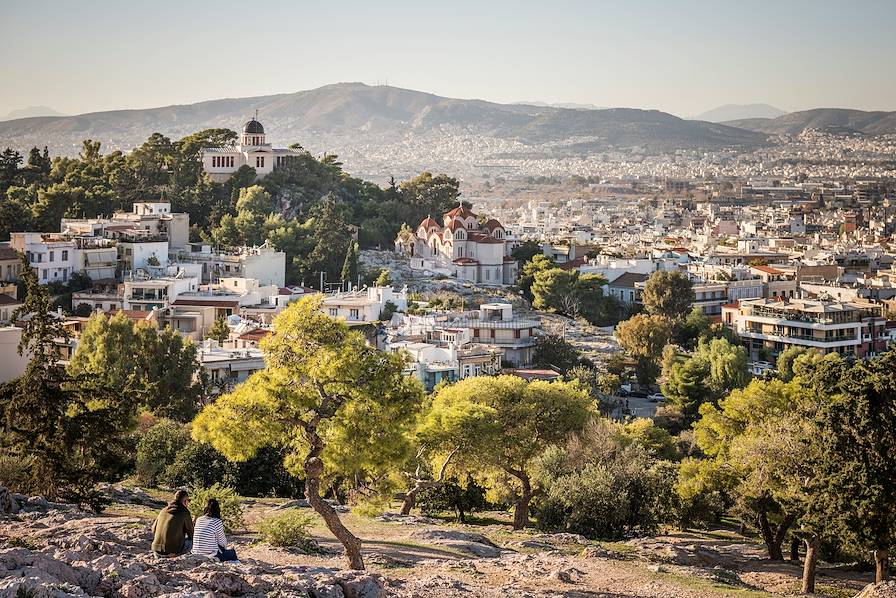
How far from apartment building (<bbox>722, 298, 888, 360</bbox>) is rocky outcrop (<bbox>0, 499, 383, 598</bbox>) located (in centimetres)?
4410

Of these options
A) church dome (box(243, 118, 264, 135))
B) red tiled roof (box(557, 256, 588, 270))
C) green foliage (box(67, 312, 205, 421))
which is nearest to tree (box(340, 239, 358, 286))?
church dome (box(243, 118, 264, 135))

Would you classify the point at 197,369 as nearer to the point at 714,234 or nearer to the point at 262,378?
the point at 262,378

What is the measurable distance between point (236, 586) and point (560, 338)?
1627 inches

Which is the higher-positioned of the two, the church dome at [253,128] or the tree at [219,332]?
the church dome at [253,128]

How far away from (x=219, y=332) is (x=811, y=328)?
84.2 ft

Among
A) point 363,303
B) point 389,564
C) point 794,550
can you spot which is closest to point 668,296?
point 363,303

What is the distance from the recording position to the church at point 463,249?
6562 centimetres

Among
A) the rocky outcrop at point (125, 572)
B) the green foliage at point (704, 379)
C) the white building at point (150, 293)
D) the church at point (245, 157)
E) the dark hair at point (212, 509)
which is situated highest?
the church at point (245, 157)

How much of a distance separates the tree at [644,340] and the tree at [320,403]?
37.2 metres

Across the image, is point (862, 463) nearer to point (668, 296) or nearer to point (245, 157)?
point (668, 296)

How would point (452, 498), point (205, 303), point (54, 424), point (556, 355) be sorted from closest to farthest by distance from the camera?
point (54, 424) < point (452, 498) < point (205, 303) < point (556, 355)

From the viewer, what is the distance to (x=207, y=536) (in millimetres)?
12297

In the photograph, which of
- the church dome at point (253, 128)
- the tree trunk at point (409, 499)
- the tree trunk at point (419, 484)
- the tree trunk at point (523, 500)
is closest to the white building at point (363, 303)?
the church dome at point (253, 128)

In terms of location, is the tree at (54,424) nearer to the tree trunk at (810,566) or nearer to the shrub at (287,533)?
the shrub at (287,533)
